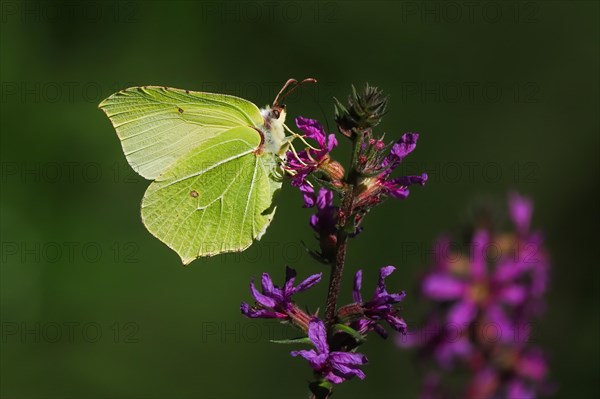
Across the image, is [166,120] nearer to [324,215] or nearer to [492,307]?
[324,215]

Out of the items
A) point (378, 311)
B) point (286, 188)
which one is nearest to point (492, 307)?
point (378, 311)

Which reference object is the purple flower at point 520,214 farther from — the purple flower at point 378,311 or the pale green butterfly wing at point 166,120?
the purple flower at point 378,311

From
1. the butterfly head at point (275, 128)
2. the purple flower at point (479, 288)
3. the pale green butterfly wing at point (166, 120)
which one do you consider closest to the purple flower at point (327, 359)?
the butterfly head at point (275, 128)

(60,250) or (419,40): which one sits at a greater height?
(419,40)

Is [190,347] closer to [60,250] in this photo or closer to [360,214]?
[60,250]

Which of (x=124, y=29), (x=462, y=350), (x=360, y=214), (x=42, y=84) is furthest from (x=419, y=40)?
(x=360, y=214)

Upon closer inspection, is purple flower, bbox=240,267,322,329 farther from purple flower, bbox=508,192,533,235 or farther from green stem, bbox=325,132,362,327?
purple flower, bbox=508,192,533,235

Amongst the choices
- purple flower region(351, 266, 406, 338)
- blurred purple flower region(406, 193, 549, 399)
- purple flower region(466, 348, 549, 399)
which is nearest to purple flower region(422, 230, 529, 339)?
blurred purple flower region(406, 193, 549, 399)
